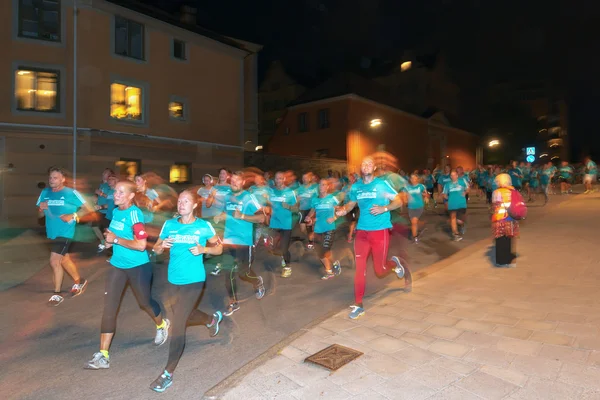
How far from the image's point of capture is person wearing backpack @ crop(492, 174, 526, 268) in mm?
7387

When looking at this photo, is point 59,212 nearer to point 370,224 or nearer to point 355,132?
point 370,224

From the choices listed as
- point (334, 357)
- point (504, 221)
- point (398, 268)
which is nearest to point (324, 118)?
point (504, 221)

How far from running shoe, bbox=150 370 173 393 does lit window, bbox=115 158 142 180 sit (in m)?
17.1

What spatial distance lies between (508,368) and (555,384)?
391 millimetres

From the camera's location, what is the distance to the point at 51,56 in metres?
17.3

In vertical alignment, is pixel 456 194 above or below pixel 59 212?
above

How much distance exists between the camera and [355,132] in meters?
32.0

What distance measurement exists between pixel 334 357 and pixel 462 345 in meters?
1.36

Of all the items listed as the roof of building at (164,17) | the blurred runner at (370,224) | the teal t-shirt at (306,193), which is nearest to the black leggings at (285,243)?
the teal t-shirt at (306,193)

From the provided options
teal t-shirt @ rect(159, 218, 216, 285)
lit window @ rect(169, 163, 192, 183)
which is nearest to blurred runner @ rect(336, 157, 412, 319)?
teal t-shirt @ rect(159, 218, 216, 285)

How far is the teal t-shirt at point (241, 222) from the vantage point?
19.3ft

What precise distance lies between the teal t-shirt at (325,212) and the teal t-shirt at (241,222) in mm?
2009

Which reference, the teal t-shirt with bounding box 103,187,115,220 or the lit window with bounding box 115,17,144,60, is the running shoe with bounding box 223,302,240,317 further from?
the lit window with bounding box 115,17,144,60

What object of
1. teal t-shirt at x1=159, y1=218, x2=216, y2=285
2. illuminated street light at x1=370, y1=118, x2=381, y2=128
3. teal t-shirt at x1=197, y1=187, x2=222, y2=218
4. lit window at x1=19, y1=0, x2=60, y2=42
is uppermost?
lit window at x1=19, y1=0, x2=60, y2=42
